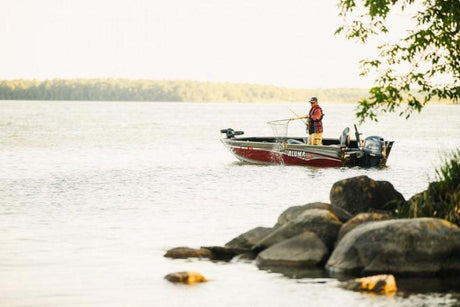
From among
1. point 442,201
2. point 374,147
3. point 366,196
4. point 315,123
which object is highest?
point 315,123

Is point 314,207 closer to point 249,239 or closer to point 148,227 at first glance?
point 249,239

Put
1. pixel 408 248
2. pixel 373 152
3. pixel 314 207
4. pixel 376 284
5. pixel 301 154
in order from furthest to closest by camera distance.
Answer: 1. pixel 373 152
2. pixel 301 154
3. pixel 314 207
4. pixel 408 248
5. pixel 376 284

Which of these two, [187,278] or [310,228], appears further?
[310,228]

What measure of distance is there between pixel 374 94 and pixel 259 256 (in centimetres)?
358

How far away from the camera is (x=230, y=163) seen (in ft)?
139

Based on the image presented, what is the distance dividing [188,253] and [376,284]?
153 inches

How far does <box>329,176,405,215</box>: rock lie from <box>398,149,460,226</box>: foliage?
0.85 m

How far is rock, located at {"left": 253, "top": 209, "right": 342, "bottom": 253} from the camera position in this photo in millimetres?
14695

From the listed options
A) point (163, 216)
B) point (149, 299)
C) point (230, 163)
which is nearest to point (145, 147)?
point (230, 163)

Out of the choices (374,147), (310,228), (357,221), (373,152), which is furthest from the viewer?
(374,147)

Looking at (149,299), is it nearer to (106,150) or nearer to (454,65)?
(454,65)

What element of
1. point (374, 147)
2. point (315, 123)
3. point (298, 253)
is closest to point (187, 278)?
point (298, 253)

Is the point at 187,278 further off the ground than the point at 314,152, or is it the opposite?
the point at 314,152

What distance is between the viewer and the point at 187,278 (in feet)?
43.0
